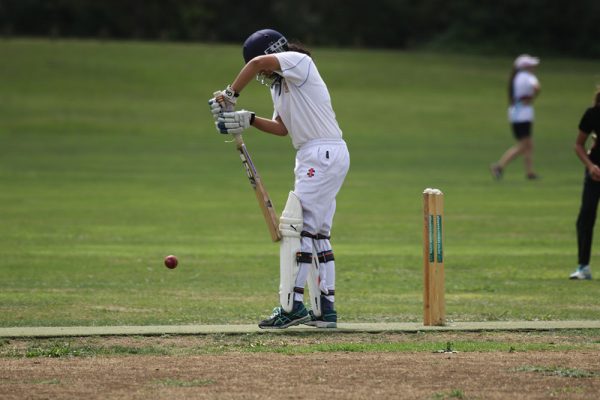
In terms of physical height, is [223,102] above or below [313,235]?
above

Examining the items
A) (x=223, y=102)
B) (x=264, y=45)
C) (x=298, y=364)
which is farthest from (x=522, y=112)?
(x=298, y=364)

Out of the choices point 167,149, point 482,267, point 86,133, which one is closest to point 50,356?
point 482,267

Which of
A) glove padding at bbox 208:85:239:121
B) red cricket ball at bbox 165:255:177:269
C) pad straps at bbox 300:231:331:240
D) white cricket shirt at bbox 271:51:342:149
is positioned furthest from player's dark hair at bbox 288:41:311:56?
red cricket ball at bbox 165:255:177:269

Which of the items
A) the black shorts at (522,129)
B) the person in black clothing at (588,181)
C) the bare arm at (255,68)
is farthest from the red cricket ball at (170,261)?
the black shorts at (522,129)

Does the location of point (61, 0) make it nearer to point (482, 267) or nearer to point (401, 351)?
point (482, 267)

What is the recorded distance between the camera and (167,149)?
3469cm

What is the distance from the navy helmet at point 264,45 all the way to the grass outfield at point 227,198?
2277mm

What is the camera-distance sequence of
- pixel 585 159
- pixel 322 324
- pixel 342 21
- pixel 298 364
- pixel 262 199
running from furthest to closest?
1. pixel 342 21
2. pixel 585 159
3. pixel 262 199
4. pixel 322 324
5. pixel 298 364

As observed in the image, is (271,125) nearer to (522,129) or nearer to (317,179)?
(317,179)

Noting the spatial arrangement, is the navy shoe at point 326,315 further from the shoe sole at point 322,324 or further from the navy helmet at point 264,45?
the navy helmet at point 264,45

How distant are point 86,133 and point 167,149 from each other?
6.15 meters

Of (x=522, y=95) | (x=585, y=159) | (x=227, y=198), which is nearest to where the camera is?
(x=585, y=159)

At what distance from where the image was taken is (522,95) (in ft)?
87.2

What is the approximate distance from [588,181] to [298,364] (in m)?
6.07
